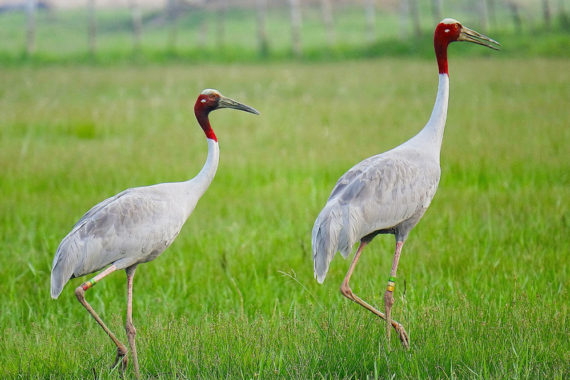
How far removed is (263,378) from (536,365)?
1341mm

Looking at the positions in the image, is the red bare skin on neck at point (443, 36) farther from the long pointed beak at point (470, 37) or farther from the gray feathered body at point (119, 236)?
the gray feathered body at point (119, 236)

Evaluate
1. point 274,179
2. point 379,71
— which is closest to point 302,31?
point 379,71

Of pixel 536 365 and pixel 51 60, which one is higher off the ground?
pixel 51 60

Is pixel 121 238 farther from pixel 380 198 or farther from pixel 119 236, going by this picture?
pixel 380 198

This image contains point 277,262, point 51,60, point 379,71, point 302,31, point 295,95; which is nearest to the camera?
point 277,262

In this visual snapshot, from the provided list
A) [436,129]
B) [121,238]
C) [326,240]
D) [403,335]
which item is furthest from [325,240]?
[121,238]

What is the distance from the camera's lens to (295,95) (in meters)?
16.1

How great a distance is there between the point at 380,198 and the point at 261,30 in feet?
108

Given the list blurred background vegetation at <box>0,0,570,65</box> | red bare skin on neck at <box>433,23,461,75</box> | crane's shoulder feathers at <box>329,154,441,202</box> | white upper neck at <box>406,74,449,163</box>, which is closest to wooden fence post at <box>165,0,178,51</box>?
blurred background vegetation at <box>0,0,570,65</box>

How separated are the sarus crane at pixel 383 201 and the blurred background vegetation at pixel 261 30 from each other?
69.2ft

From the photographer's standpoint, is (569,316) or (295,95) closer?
(569,316)

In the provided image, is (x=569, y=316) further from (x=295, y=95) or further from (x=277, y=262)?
(x=295, y=95)

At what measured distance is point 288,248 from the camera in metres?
5.77

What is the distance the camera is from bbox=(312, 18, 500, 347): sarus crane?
3.92 m
